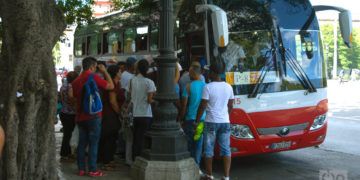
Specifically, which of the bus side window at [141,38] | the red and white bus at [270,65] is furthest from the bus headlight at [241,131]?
the bus side window at [141,38]

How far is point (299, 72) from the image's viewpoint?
7.90m

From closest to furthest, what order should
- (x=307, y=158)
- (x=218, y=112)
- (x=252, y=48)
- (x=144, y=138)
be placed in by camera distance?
(x=218, y=112), (x=144, y=138), (x=252, y=48), (x=307, y=158)

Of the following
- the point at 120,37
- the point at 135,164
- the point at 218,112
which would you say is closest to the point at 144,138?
the point at 135,164

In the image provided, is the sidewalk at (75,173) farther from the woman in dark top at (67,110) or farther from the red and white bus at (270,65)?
the red and white bus at (270,65)

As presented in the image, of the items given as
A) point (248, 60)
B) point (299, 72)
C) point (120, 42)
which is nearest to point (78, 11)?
point (120, 42)

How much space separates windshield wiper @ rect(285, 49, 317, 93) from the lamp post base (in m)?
2.44

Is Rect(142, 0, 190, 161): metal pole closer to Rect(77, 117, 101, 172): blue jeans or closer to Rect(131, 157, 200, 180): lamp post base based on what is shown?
Rect(131, 157, 200, 180): lamp post base

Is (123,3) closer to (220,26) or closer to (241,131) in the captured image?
(241,131)

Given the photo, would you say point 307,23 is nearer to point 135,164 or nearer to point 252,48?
point 252,48

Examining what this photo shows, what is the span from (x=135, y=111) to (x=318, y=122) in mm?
3092

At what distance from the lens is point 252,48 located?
770 centimetres

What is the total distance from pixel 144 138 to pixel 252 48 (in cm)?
223

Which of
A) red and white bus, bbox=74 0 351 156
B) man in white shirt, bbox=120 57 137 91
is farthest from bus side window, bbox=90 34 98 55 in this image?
red and white bus, bbox=74 0 351 156

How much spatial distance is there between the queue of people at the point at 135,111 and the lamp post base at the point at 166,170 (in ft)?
1.08
